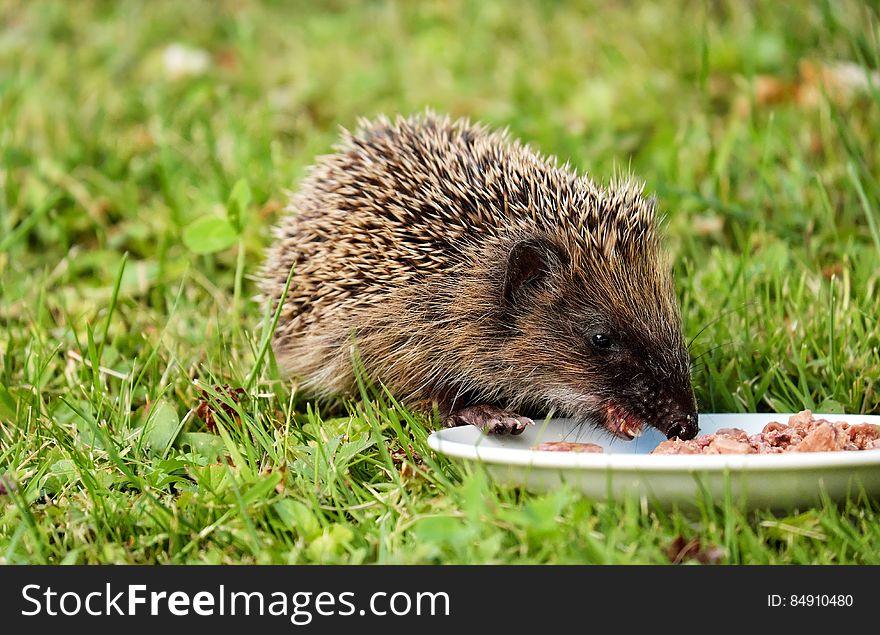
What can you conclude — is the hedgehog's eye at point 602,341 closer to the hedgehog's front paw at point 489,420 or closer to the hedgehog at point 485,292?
the hedgehog at point 485,292

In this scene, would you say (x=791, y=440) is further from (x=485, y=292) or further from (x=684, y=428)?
(x=485, y=292)

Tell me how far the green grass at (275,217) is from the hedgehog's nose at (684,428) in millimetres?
609

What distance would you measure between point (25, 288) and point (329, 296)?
1884 millimetres

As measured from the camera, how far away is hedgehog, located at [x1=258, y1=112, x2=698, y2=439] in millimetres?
4242

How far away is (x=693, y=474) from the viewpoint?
3.24 m

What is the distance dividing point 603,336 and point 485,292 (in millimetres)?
530

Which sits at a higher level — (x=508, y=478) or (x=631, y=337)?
(x=631, y=337)

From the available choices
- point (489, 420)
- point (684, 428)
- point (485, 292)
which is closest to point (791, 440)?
point (684, 428)

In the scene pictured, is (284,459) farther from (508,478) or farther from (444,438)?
(508,478)

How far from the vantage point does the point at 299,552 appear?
341 centimetres

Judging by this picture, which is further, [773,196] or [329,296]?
[773,196]

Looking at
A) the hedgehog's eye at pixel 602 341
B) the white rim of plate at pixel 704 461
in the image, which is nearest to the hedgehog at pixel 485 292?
the hedgehog's eye at pixel 602 341

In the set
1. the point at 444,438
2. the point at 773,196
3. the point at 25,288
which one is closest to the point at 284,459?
the point at 444,438

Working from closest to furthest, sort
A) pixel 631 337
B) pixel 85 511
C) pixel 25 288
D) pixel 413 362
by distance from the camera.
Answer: pixel 85 511 < pixel 631 337 < pixel 413 362 < pixel 25 288
